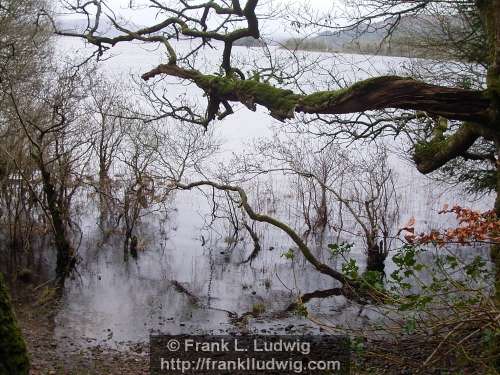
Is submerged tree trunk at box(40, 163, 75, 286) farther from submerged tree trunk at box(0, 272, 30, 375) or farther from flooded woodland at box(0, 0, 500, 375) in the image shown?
submerged tree trunk at box(0, 272, 30, 375)

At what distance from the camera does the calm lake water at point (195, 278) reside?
8766mm

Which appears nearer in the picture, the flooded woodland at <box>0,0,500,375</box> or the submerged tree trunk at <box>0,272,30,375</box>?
the submerged tree trunk at <box>0,272,30,375</box>

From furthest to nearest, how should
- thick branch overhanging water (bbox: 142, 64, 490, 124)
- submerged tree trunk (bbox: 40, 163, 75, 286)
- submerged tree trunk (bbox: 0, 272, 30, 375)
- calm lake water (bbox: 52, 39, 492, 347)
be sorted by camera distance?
1. submerged tree trunk (bbox: 40, 163, 75, 286)
2. calm lake water (bbox: 52, 39, 492, 347)
3. thick branch overhanging water (bbox: 142, 64, 490, 124)
4. submerged tree trunk (bbox: 0, 272, 30, 375)

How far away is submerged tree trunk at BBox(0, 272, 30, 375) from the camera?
2707 millimetres

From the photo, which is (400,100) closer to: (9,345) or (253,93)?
(253,93)

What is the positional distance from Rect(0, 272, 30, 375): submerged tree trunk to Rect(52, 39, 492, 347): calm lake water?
4457mm

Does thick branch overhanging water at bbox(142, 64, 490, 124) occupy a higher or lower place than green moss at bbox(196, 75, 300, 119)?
lower

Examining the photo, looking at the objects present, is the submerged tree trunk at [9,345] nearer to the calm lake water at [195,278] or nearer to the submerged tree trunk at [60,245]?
the calm lake water at [195,278]

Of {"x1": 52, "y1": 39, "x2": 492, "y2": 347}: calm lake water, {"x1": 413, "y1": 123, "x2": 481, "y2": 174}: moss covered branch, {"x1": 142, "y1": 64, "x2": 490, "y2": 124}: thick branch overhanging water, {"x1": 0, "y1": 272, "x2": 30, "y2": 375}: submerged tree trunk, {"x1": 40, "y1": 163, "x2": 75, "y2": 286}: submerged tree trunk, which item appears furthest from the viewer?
{"x1": 40, "y1": 163, "x2": 75, "y2": 286}: submerged tree trunk

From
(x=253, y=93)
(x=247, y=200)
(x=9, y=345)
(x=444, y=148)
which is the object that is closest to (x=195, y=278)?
(x=247, y=200)

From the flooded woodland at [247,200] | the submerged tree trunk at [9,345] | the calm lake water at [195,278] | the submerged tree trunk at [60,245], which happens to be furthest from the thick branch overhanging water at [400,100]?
the submerged tree trunk at [60,245]

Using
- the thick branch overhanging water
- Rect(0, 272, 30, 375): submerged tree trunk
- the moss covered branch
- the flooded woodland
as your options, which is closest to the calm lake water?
the flooded woodland

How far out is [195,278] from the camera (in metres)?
11.4

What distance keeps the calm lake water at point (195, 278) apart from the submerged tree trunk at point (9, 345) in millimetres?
4457
